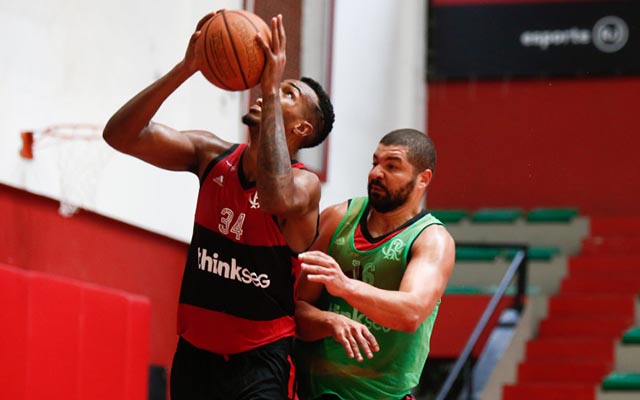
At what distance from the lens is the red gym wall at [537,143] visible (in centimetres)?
1241

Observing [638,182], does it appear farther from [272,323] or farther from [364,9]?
[272,323]

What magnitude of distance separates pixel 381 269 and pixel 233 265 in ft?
1.81

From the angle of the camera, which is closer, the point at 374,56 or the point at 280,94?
the point at 280,94

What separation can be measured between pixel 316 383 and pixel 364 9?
6867 millimetres

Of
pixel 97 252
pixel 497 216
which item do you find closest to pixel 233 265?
pixel 97 252

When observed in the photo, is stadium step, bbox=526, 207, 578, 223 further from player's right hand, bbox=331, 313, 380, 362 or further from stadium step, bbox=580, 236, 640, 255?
player's right hand, bbox=331, 313, 380, 362

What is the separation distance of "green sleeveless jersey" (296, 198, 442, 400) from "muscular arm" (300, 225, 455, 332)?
9 centimetres

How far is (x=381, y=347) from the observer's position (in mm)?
4242

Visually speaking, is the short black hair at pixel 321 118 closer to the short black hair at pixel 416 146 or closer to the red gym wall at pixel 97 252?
the short black hair at pixel 416 146

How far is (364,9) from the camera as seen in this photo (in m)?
10.7

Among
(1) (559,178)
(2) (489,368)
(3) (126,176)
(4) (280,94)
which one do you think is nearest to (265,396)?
(4) (280,94)

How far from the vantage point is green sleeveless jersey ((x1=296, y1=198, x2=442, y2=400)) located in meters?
4.20

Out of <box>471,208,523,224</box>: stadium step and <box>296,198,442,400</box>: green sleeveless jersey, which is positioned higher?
<box>296,198,442,400</box>: green sleeveless jersey

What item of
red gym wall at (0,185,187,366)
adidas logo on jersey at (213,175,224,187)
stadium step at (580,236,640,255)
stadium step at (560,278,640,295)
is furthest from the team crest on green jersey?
stadium step at (580,236,640,255)
